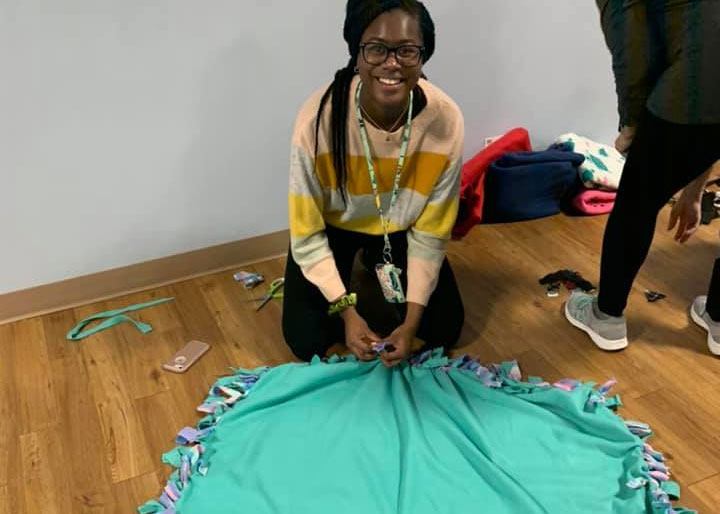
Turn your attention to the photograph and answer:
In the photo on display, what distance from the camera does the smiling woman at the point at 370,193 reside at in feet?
4.99

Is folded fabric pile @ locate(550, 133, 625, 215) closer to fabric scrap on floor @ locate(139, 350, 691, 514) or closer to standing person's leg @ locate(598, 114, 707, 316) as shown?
standing person's leg @ locate(598, 114, 707, 316)

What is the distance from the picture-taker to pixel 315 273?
63.9 inches

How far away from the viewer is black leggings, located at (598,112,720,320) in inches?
56.4

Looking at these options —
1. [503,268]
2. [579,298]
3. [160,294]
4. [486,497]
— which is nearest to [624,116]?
[579,298]

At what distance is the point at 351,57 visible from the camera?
146 cm

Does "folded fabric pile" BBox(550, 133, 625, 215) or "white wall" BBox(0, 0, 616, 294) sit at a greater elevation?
"white wall" BBox(0, 0, 616, 294)

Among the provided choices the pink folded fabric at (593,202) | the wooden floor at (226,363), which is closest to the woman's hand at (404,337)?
the wooden floor at (226,363)

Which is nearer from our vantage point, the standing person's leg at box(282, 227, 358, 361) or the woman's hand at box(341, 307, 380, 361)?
the woman's hand at box(341, 307, 380, 361)

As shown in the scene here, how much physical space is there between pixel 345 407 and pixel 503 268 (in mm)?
830

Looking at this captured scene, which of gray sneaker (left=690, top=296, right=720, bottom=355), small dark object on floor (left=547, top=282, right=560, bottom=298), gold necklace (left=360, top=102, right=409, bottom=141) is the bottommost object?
small dark object on floor (left=547, top=282, right=560, bottom=298)

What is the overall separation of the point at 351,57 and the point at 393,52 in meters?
0.15

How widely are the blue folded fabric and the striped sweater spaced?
2.48 feet

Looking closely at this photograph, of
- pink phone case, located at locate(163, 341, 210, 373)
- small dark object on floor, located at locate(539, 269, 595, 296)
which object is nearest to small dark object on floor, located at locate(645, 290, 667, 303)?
small dark object on floor, located at locate(539, 269, 595, 296)

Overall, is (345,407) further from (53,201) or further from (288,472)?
(53,201)
